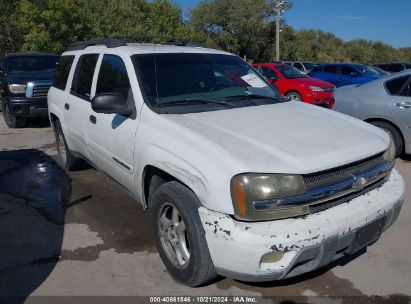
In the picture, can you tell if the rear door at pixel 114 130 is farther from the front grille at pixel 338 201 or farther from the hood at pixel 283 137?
the front grille at pixel 338 201

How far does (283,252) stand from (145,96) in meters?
1.81

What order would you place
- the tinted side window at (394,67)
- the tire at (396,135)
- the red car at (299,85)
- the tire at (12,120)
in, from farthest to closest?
1. the tinted side window at (394,67)
2. the red car at (299,85)
3. the tire at (12,120)
4. the tire at (396,135)

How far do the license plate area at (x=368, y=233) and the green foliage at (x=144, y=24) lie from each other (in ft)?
10.3

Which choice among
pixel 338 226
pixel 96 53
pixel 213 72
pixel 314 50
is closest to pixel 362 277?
pixel 338 226

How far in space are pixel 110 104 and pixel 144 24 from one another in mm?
26797

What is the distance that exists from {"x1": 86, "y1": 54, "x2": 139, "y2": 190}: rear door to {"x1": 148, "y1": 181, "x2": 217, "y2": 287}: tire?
573 millimetres

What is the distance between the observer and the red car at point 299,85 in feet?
40.7

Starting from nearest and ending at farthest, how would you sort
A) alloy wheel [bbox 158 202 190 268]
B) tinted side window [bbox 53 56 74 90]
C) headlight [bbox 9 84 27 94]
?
alloy wheel [bbox 158 202 190 268] → tinted side window [bbox 53 56 74 90] → headlight [bbox 9 84 27 94]

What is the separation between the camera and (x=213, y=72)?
4.17 meters

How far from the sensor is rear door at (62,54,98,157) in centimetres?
466

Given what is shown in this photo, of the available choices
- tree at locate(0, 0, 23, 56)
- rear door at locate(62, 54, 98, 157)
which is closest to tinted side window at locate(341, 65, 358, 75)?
rear door at locate(62, 54, 98, 157)

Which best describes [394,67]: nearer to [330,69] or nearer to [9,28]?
[330,69]

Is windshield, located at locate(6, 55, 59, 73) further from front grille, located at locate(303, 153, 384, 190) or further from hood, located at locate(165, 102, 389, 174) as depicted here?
front grille, located at locate(303, 153, 384, 190)

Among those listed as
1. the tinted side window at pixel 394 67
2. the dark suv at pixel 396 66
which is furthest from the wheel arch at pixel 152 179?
the tinted side window at pixel 394 67
